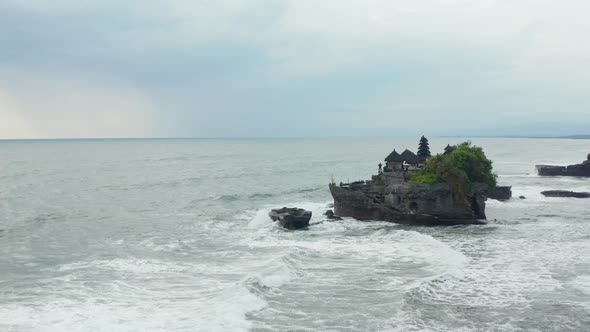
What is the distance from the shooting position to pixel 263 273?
31.0 m

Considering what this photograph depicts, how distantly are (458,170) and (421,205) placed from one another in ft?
15.8

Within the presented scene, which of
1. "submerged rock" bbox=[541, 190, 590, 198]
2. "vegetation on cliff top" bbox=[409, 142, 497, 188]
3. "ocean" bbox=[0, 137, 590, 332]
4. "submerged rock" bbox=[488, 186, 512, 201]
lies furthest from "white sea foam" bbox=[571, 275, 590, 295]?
"submerged rock" bbox=[541, 190, 590, 198]

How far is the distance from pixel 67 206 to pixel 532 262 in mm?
52294

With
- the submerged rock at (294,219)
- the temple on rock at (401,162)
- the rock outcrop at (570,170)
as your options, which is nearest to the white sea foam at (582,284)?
the submerged rock at (294,219)

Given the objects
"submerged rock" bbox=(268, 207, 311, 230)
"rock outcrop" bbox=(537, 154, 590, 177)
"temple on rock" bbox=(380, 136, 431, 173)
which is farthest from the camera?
"rock outcrop" bbox=(537, 154, 590, 177)

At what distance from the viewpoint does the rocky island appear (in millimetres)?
48344

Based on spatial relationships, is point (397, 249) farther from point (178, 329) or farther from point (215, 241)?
point (178, 329)

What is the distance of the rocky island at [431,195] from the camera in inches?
1903

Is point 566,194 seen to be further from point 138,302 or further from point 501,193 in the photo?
point 138,302

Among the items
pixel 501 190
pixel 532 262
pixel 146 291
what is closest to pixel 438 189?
pixel 532 262

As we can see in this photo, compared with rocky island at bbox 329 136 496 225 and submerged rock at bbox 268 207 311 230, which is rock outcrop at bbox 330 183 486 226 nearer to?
rocky island at bbox 329 136 496 225

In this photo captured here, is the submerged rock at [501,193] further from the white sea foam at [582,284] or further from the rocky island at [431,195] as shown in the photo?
the white sea foam at [582,284]

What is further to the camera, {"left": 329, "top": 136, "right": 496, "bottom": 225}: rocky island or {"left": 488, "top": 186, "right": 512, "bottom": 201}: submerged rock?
{"left": 488, "top": 186, "right": 512, "bottom": 201}: submerged rock

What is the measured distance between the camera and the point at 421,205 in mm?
48906
